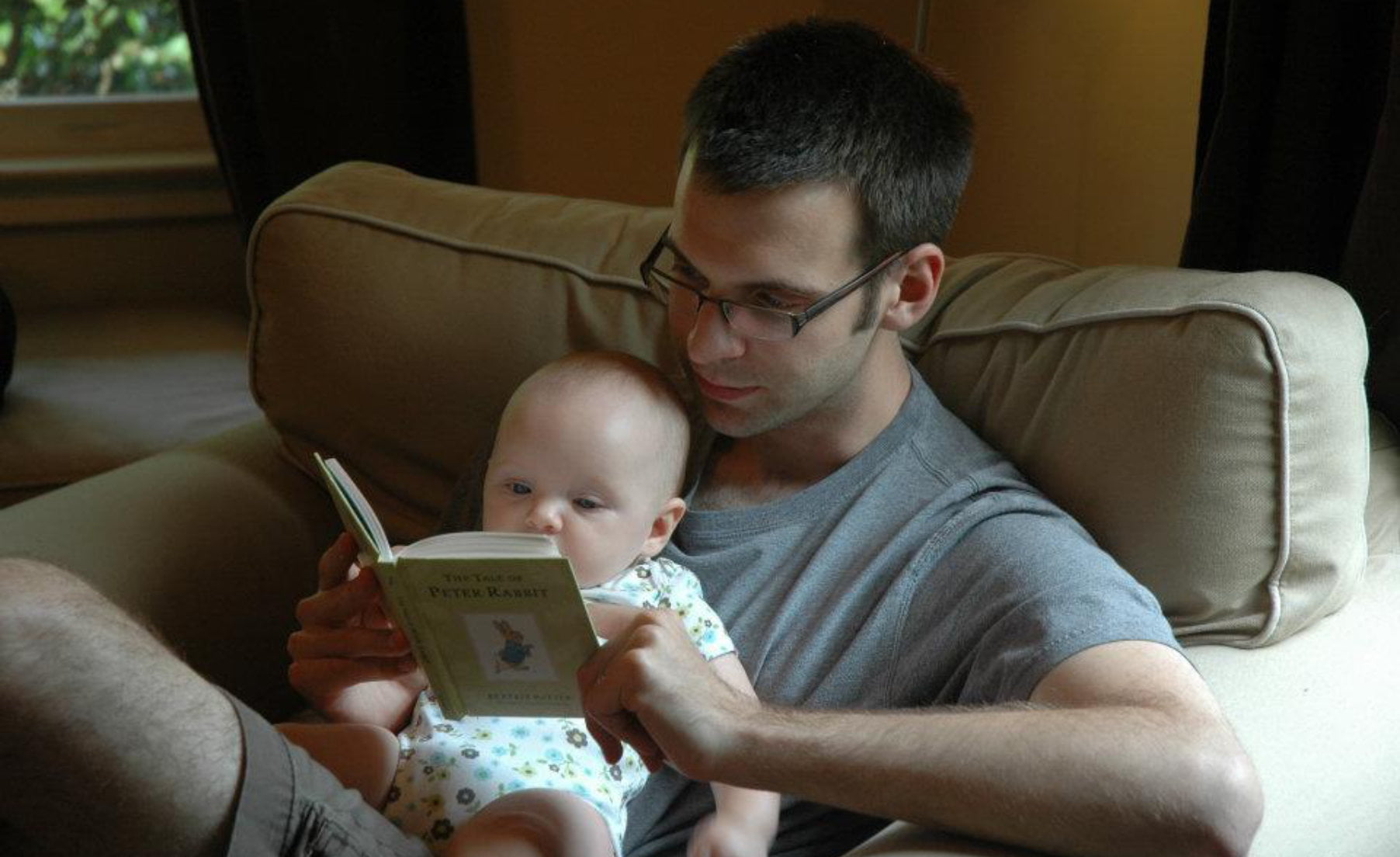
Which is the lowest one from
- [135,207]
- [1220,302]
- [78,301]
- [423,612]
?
[78,301]

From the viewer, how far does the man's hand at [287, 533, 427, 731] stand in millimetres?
1473

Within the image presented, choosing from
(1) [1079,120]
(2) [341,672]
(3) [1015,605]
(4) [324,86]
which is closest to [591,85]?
(4) [324,86]

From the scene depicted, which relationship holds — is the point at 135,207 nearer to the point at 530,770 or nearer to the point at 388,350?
the point at 388,350

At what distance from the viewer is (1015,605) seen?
142 centimetres

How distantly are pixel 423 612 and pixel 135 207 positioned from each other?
2700mm

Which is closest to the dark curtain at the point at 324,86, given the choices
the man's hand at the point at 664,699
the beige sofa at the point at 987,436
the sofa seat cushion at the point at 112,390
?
the sofa seat cushion at the point at 112,390

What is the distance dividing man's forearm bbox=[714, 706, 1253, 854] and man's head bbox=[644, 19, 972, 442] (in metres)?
0.45

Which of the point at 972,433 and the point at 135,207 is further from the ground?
the point at 972,433

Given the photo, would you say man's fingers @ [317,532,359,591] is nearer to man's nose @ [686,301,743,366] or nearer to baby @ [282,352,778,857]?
baby @ [282,352,778,857]

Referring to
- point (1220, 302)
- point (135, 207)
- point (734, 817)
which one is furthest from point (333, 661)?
point (135, 207)

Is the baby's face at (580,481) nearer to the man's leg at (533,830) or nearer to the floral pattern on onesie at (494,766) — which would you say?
the floral pattern on onesie at (494,766)

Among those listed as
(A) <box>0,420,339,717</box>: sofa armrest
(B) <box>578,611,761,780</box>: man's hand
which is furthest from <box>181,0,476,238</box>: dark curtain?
(B) <box>578,611,761,780</box>: man's hand

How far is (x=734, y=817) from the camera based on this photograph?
145 cm

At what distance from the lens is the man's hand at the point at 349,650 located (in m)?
1.47
